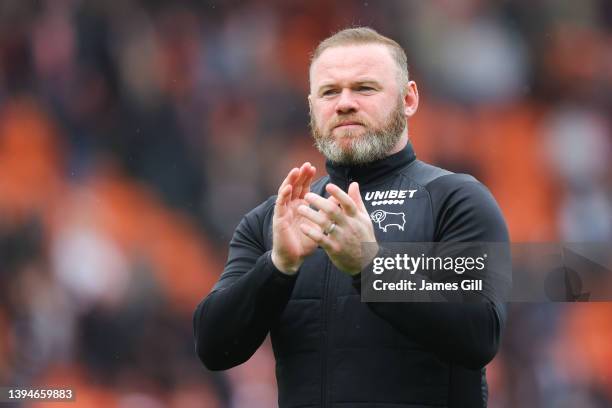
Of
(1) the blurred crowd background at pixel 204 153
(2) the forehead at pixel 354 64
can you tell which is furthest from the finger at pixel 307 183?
(1) the blurred crowd background at pixel 204 153

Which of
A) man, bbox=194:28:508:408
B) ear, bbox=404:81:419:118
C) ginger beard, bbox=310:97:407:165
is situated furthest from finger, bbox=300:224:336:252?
ear, bbox=404:81:419:118

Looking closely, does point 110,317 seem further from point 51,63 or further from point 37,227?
point 51,63

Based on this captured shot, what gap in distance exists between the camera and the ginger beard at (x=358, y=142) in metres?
2.34

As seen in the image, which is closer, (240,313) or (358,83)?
(240,313)

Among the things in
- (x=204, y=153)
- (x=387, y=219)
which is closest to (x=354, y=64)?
(x=387, y=219)

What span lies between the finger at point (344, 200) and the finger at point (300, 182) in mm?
149

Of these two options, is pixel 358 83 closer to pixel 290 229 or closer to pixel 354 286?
pixel 290 229

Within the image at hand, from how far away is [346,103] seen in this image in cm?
234

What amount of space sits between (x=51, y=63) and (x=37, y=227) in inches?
46.1

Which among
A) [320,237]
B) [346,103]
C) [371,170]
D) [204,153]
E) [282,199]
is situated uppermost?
[204,153]

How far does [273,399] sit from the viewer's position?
5199 mm

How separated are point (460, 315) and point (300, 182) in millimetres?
428

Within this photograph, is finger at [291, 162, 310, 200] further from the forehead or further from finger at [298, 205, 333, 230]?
the forehead

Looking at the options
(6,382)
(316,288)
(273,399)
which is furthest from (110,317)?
(316,288)
